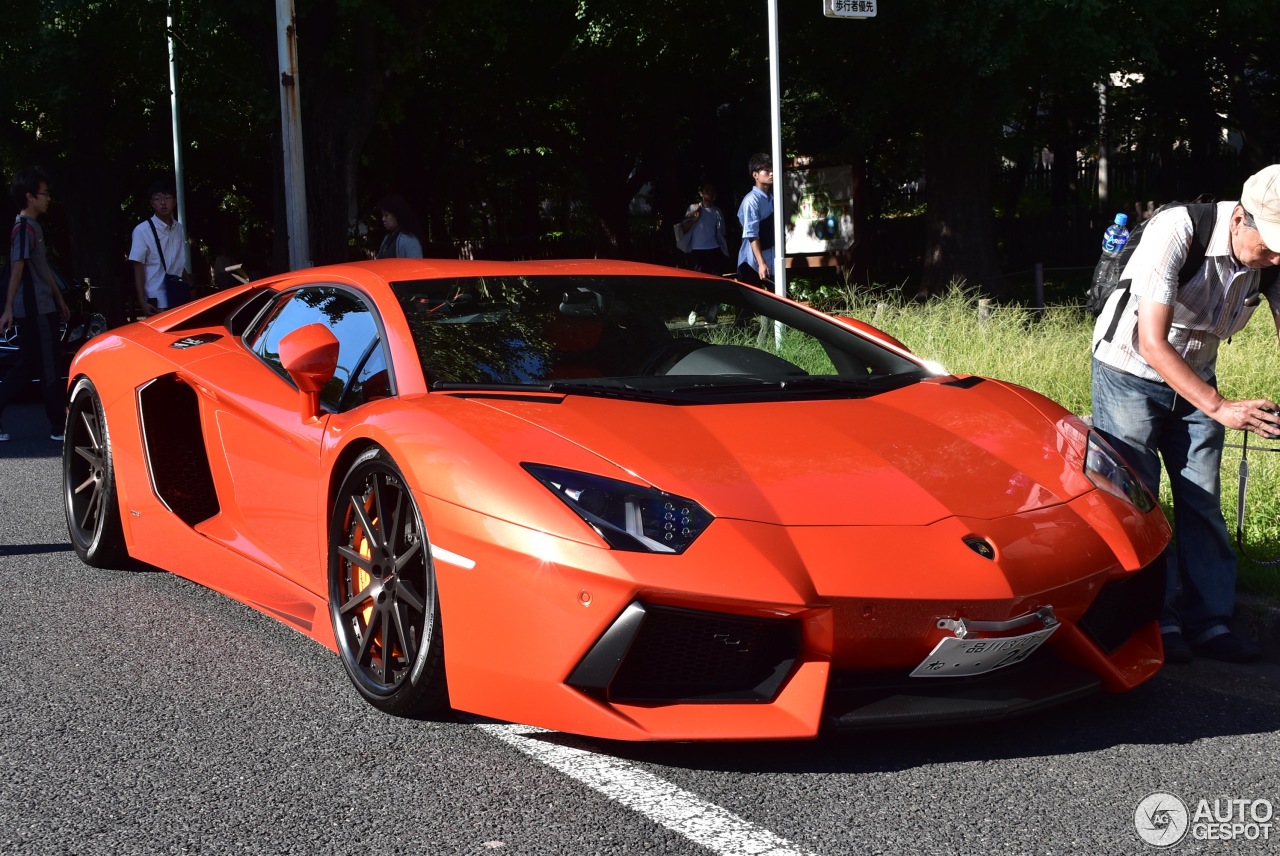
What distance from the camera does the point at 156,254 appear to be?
11062 mm

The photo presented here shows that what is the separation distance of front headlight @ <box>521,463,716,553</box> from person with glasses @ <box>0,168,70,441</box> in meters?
7.10

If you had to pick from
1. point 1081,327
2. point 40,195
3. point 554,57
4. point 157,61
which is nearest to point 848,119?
point 554,57

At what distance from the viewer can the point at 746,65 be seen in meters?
26.5

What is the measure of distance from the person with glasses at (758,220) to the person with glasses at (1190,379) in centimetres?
874

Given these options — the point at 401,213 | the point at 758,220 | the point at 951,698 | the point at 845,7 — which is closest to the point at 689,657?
the point at 951,698

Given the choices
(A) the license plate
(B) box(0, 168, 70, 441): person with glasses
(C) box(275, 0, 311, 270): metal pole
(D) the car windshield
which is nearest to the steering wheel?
(D) the car windshield

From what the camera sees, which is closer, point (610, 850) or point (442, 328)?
point (610, 850)

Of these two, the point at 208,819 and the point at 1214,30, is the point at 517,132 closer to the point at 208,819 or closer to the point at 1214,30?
the point at 1214,30

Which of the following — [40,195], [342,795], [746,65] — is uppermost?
[746,65]

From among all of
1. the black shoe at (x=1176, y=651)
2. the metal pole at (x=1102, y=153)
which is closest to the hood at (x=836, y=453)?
the black shoe at (x=1176, y=651)

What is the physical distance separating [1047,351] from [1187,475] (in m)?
6.35

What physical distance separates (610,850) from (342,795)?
0.70 meters

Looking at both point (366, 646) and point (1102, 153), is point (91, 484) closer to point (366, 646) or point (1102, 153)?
point (366, 646)

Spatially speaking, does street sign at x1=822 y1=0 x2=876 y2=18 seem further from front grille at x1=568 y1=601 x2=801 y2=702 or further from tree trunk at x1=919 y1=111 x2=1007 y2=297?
tree trunk at x1=919 y1=111 x2=1007 y2=297
